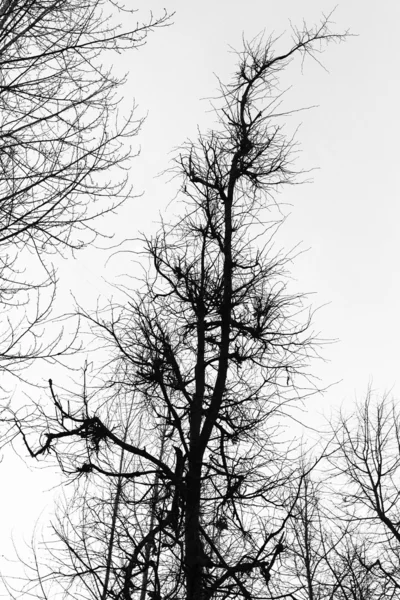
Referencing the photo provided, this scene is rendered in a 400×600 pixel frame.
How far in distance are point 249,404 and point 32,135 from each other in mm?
2668

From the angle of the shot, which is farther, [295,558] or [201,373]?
[295,558]

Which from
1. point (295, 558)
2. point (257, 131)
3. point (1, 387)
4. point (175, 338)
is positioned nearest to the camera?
point (1, 387)

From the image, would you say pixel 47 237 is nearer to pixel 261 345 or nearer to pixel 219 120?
pixel 261 345

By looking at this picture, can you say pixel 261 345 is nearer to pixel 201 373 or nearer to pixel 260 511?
pixel 201 373

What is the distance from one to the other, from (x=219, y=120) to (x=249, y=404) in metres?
2.90

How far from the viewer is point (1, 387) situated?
14.2 feet

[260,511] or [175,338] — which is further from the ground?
[175,338]

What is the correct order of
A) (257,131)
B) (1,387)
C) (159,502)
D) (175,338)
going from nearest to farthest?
(1,387), (159,502), (175,338), (257,131)

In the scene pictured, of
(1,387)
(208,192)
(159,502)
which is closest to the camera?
(1,387)

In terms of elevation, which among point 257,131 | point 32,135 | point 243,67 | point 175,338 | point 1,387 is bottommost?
point 1,387

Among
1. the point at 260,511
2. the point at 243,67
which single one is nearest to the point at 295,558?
the point at 260,511

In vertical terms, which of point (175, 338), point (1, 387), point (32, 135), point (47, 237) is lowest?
point (1, 387)

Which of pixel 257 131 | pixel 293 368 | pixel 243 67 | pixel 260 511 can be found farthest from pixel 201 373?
pixel 243 67

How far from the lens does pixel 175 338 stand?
5133mm
